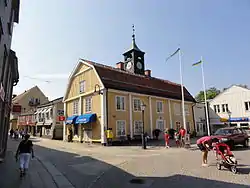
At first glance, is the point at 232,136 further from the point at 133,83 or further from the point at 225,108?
the point at 225,108

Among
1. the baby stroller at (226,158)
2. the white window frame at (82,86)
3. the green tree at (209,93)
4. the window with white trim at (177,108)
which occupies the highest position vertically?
the green tree at (209,93)

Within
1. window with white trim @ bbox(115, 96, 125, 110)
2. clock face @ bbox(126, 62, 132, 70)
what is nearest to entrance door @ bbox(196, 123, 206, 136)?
clock face @ bbox(126, 62, 132, 70)

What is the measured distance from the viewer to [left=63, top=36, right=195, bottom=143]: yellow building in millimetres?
23172

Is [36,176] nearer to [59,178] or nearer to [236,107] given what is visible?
[59,178]

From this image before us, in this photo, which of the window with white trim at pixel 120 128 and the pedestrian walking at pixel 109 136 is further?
the window with white trim at pixel 120 128

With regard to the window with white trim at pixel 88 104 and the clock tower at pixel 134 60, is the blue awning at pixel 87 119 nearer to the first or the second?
the window with white trim at pixel 88 104

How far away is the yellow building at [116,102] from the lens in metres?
23.2

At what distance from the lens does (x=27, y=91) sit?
180 feet

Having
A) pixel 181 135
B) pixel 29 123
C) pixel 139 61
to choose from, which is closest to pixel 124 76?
pixel 139 61

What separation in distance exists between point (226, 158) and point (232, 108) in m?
32.4

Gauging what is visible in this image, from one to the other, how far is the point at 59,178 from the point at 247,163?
8472mm

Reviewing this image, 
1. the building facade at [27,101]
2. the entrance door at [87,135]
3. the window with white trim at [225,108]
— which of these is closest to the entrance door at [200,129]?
the window with white trim at [225,108]

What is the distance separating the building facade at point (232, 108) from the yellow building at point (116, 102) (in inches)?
333

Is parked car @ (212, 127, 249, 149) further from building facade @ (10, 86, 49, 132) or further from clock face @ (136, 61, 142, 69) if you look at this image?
building facade @ (10, 86, 49, 132)
